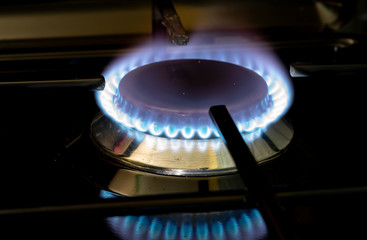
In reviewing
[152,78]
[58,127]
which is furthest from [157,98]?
[58,127]

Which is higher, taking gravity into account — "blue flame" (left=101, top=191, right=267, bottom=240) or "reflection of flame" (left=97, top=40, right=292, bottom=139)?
"reflection of flame" (left=97, top=40, right=292, bottom=139)

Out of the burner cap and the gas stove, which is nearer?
the gas stove

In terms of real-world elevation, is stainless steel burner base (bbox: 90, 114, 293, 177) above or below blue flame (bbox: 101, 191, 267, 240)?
above

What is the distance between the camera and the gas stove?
37 centimetres

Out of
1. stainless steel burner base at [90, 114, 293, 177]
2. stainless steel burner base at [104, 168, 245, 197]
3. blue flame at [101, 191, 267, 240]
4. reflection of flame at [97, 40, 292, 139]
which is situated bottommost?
blue flame at [101, 191, 267, 240]

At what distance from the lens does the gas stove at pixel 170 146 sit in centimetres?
37

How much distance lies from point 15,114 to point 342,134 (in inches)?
16.7

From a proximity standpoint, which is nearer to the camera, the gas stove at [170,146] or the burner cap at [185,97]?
the gas stove at [170,146]

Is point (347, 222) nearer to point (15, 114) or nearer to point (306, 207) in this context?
point (306, 207)

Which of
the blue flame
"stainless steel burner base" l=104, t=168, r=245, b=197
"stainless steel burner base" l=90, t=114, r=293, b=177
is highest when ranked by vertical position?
"stainless steel burner base" l=90, t=114, r=293, b=177

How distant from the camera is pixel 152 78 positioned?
0.53m

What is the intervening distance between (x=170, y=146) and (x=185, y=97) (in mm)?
60

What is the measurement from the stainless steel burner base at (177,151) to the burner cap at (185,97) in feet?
0.04

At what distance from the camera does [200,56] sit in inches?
26.5
